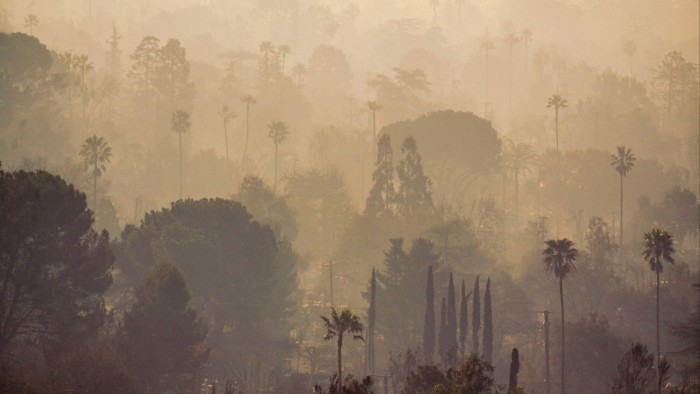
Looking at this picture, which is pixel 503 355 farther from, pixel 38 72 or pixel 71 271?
pixel 38 72

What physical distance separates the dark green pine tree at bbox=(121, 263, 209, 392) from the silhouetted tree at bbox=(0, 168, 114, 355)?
9.81 feet

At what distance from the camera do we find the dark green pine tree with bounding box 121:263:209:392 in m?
82.6

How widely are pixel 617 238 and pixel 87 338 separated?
275ft

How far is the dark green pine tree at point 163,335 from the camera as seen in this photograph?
8256 cm

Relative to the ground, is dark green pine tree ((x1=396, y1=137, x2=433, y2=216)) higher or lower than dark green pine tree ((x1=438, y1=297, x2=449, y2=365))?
higher

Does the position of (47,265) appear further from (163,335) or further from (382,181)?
(382,181)

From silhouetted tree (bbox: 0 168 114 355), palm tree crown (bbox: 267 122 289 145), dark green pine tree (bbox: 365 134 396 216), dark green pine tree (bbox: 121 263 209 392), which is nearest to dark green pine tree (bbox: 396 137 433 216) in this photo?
dark green pine tree (bbox: 365 134 396 216)

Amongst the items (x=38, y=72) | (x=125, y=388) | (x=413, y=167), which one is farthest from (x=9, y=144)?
(x=125, y=388)

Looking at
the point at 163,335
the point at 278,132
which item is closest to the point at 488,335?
the point at 163,335

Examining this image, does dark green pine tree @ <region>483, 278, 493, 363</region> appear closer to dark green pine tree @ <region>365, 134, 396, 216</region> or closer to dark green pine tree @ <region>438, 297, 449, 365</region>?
dark green pine tree @ <region>438, 297, 449, 365</region>

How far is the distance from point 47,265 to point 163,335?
9.25 meters

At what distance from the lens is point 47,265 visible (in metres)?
82.8

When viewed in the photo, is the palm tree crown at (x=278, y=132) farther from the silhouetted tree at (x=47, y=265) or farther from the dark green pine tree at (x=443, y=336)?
the silhouetted tree at (x=47, y=265)

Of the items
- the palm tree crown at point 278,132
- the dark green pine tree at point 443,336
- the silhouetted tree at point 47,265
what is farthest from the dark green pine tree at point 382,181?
the silhouetted tree at point 47,265
